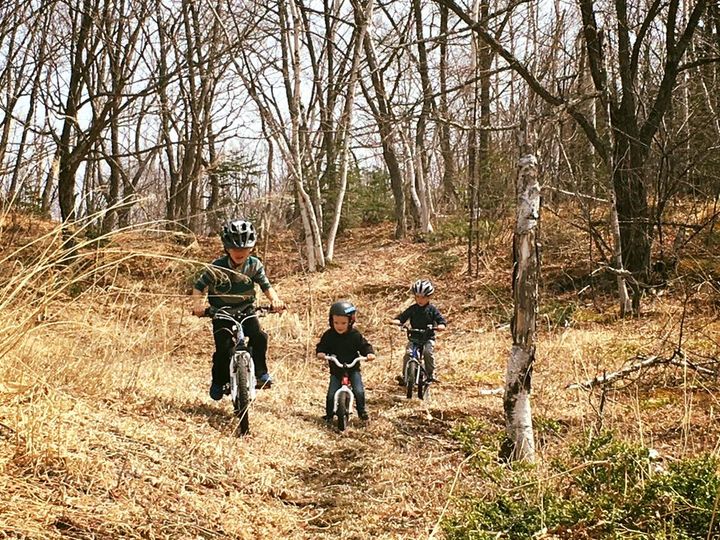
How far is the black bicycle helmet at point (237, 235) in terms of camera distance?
5301 mm

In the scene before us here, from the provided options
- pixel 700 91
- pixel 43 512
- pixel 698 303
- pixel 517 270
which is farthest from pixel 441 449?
pixel 700 91

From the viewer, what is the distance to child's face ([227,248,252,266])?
540 centimetres

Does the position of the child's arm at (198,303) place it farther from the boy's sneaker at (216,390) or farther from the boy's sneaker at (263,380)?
the boy's sneaker at (263,380)

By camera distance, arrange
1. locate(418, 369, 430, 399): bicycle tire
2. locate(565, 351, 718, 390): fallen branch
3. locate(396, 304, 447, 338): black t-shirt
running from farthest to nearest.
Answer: locate(396, 304, 447, 338): black t-shirt < locate(418, 369, 430, 399): bicycle tire < locate(565, 351, 718, 390): fallen branch

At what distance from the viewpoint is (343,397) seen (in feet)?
18.8

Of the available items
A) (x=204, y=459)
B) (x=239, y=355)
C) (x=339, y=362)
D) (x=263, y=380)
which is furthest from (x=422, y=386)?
(x=204, y=459)

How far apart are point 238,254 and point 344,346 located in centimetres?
144

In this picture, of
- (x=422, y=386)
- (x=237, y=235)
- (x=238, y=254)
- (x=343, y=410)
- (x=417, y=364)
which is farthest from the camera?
(x=422, y=386)

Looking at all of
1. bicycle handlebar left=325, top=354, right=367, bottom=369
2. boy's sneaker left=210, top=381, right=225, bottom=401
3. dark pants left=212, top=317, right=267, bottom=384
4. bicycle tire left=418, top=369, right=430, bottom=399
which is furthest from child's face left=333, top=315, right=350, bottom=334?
bicycle tire left=418, top=369, right=430, bottom=399

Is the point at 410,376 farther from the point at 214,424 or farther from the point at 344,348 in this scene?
the point at 214,424

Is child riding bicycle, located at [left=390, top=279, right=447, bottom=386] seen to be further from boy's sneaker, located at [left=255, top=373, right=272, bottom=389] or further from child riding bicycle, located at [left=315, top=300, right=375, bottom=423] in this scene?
boy's sneaker, located at [left=255, top=373, right=272, bottom=389]

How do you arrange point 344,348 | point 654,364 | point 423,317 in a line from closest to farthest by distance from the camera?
point 654,364 < point 344,348 < point 423,317

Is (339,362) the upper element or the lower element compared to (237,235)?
lower

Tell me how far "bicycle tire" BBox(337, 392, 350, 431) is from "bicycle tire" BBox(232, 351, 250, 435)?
0.95 m
